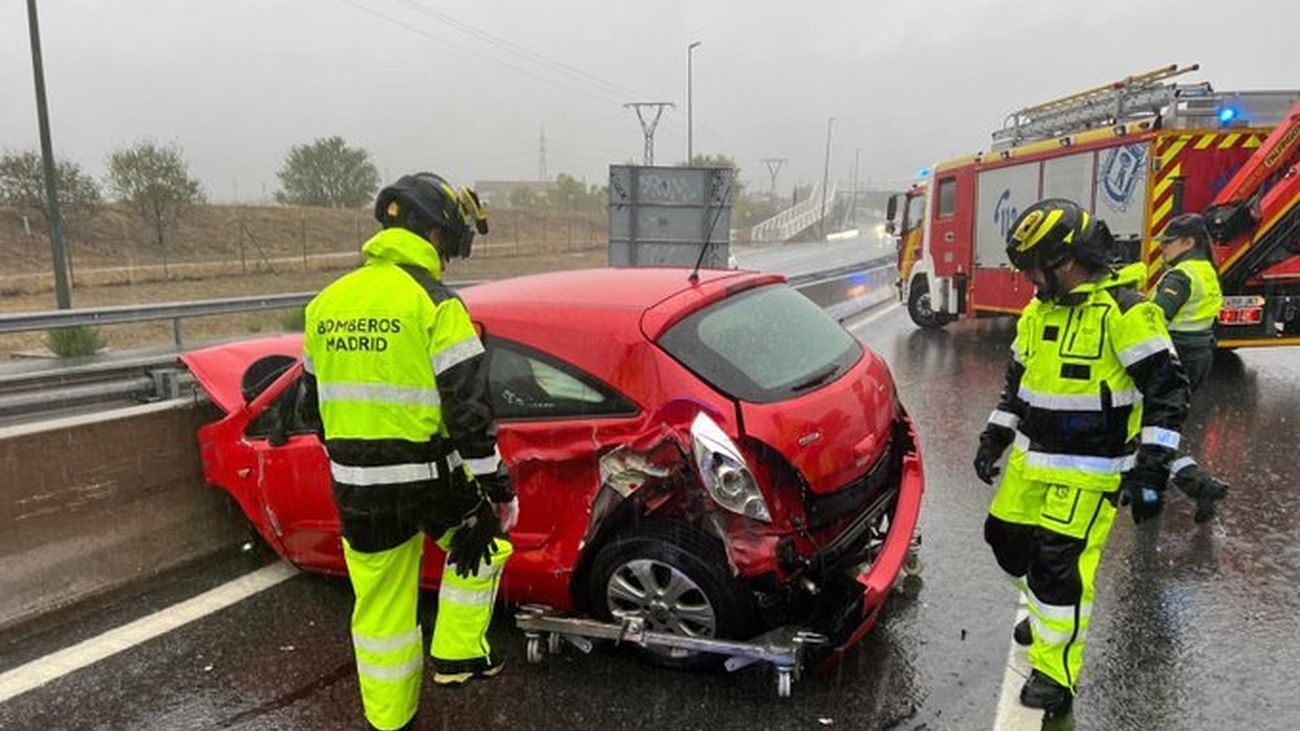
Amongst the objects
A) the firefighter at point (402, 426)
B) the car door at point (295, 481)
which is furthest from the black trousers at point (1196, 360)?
the car door at point (295, 481)

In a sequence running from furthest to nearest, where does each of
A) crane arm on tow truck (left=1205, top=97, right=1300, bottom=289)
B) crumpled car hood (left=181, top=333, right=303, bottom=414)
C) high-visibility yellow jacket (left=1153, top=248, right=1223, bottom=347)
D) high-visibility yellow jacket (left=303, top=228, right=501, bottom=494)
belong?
1. crane arm on tow truck (left=1205, top=97, right=1300, bottom=289)
2. high-visibility yellow jacket (left=1153, top=248, right=1223, bottom=347)
3. crumpled car hood (left=181, top=333, right=303, bottom=414)
4. high-visibility yellow jacket (left=303, top=228, right=501, bottom=494)

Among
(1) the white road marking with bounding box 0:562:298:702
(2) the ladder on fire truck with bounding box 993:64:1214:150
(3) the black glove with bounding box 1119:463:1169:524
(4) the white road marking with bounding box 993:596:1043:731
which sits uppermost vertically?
(2) the ladder on fire truck with bounding box 993:64:1214:150

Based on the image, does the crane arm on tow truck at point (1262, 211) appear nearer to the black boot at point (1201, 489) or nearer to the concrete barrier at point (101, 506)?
the black boot at point (1201, 489)

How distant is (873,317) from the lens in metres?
15.8

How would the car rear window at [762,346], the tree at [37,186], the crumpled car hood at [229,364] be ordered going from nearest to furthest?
the car rear window at [762,346] < the crumpled car hood at [229,364] < the tree at [37,186]

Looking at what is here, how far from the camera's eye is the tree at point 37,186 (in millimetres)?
28422

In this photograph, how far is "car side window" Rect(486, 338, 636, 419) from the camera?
11.2ft

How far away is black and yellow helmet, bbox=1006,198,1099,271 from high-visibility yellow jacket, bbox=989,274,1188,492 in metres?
0.13

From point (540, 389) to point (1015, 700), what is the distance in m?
2.02

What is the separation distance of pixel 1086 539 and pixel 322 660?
2.83 m

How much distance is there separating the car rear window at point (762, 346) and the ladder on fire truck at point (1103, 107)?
24.1 feet

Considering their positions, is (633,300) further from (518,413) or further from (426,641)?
(426,641)

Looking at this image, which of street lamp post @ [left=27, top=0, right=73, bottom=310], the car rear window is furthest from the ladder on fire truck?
street lamp post @ [left=27, top=0, right=73, bottom=310]

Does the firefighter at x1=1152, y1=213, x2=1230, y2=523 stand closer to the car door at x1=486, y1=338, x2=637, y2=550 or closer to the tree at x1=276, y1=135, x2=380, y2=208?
the car door at x1=486, y1=338, x2=637, y2=550
